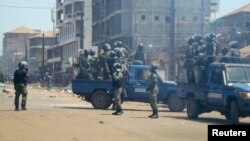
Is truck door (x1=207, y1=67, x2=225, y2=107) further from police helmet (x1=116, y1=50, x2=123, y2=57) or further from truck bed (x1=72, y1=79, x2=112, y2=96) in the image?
police helmet (x1=116, y1=50, x2=123, y2=57)

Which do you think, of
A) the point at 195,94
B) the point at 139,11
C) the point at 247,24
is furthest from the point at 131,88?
the point at 247,24

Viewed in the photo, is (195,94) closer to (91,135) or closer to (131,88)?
Result: (131,88)

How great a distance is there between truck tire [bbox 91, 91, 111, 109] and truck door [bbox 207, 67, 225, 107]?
21.9 ft

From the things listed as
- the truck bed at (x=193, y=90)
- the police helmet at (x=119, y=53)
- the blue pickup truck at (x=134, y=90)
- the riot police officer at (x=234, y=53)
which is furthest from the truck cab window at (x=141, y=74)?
the riot police officer at (x=234, y=53)

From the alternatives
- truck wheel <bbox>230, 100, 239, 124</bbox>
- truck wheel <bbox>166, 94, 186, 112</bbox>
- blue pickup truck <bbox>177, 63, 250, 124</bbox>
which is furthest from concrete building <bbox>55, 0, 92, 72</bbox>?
truck wheel <bbox>230, 100, 239, 124</bbox>

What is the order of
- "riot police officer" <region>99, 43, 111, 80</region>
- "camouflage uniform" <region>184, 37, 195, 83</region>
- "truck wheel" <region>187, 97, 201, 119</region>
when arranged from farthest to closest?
1. "riot police officer" <region>99, 43, 111, 80</region>
2. "camouflage uniform" <region>184, 37, 195, 83</region>
3. "truck wheel" <region>187, 97, 201, 119</region>

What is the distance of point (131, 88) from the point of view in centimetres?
2211

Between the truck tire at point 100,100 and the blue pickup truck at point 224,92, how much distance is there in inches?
202

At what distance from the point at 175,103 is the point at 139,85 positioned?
71.4 inches

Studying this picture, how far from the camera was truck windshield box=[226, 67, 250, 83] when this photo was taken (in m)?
15.5

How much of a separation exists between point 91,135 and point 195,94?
21.8 ft

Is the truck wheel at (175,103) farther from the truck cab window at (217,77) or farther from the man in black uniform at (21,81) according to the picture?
the man in black uniform at (21,81)

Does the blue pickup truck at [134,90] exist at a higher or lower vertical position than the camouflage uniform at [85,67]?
lower

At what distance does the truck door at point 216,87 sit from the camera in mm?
15688
